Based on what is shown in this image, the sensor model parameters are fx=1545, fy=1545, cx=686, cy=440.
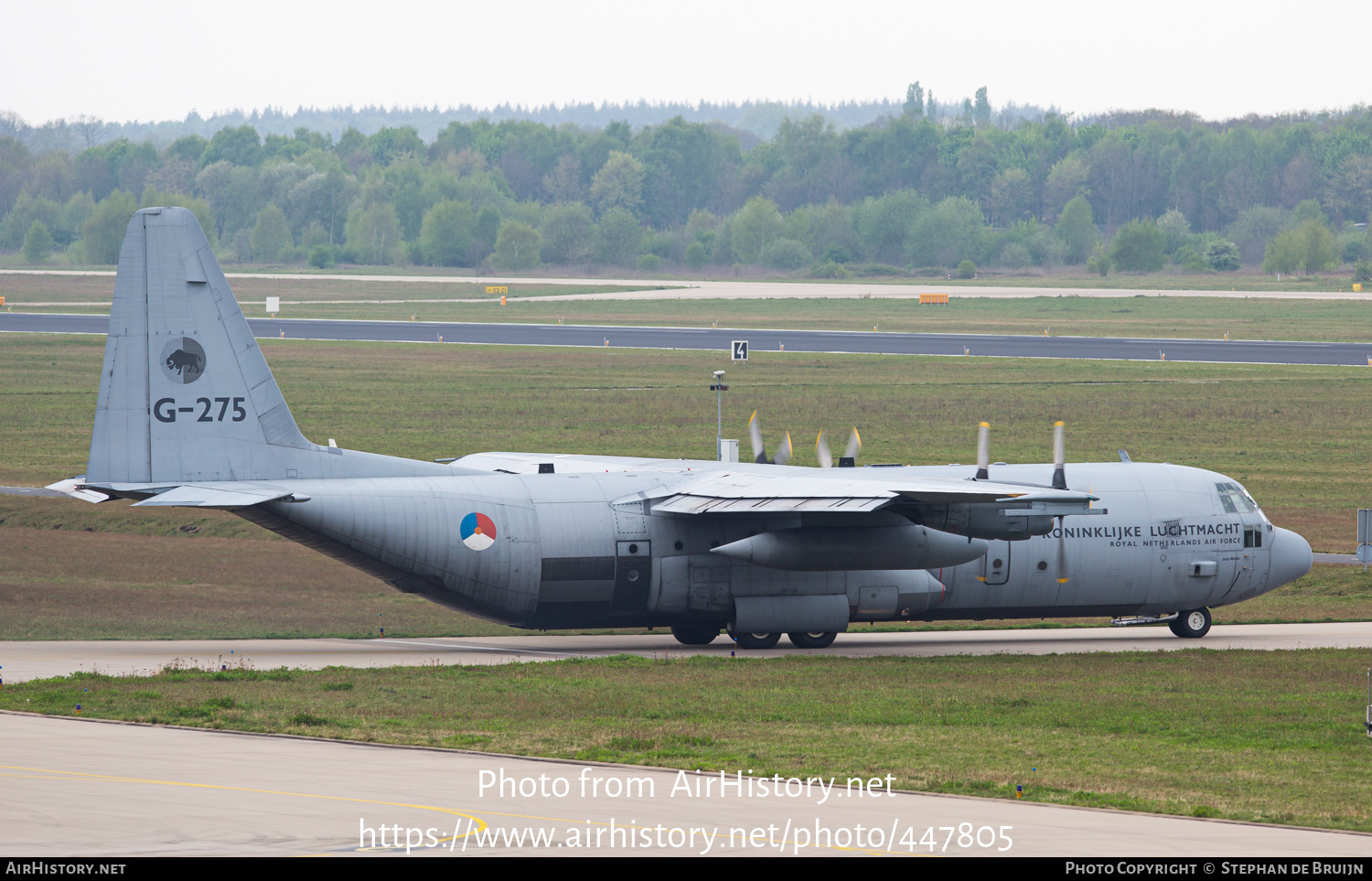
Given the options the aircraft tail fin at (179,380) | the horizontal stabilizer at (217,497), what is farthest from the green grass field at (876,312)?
the horizontal stabilizer at (217,497)

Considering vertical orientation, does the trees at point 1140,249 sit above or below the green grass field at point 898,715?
above

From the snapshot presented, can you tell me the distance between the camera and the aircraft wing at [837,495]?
27.5 meters

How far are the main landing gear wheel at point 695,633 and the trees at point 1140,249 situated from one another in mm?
156484

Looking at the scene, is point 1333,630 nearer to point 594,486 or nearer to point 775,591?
point 775,591

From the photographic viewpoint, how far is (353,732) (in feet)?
69.7

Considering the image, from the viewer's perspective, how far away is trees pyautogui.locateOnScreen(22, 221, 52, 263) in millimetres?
192625

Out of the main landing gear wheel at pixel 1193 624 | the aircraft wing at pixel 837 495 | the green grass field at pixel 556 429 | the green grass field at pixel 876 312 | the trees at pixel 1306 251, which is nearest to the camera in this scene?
the aircraft wing at pixel 837 495

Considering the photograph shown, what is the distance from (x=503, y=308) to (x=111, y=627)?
98472 mm

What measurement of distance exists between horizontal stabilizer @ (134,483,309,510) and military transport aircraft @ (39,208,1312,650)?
0.21 feet

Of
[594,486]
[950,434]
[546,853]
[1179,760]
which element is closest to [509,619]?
[594,486]

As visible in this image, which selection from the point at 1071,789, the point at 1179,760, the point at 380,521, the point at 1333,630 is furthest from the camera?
the point at 1333,630

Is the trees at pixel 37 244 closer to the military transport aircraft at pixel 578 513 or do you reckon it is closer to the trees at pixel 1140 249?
the trees at pixel 1140 249

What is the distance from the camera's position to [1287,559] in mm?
35312

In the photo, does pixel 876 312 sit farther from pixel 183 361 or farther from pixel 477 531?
pixel 183 361
